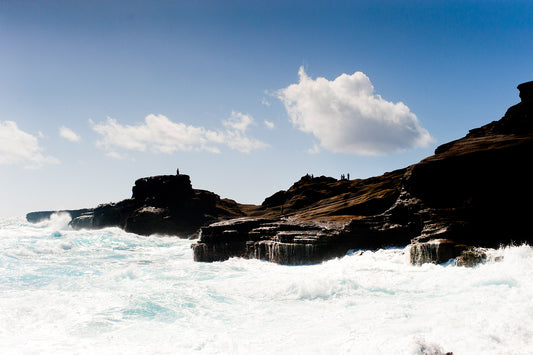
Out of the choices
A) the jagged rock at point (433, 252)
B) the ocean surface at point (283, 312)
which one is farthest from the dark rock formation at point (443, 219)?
the ocean surface at point (283, 312)

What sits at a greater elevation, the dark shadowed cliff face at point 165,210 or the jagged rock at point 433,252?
the dark shadowed cliff face at point 165,210

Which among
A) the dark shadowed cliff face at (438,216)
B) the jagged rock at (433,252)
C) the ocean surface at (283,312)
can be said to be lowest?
the ocean surface at (283,312)

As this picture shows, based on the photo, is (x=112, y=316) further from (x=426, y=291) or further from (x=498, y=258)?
(x=498, y=258)

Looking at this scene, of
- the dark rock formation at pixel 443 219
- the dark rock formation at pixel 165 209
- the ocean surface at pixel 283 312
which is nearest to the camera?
the ocean surface at pixel 283 312

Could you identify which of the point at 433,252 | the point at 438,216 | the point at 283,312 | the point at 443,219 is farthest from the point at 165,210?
the point at 283,312

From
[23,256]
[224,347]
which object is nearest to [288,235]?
[224,347]

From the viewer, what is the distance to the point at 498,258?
1845 cm

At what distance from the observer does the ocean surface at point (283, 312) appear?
9.53m

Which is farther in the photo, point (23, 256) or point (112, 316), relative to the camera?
point (23, 256)

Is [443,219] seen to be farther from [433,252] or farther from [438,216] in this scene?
[433,252]

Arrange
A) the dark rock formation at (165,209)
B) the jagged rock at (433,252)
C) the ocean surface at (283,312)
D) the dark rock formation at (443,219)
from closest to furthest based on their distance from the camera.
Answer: the ocean surface at (283,312), the jagged rock at (433,252), the dark rock formation at (443,219), the dark rock formation at (165,209)

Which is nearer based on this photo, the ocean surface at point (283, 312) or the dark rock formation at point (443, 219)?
the ocean surface at point (283, 312)

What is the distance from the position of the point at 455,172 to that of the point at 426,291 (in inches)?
525

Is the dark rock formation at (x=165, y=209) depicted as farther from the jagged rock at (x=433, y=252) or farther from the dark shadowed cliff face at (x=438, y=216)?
the jagged rock at (x=433, y=252)
